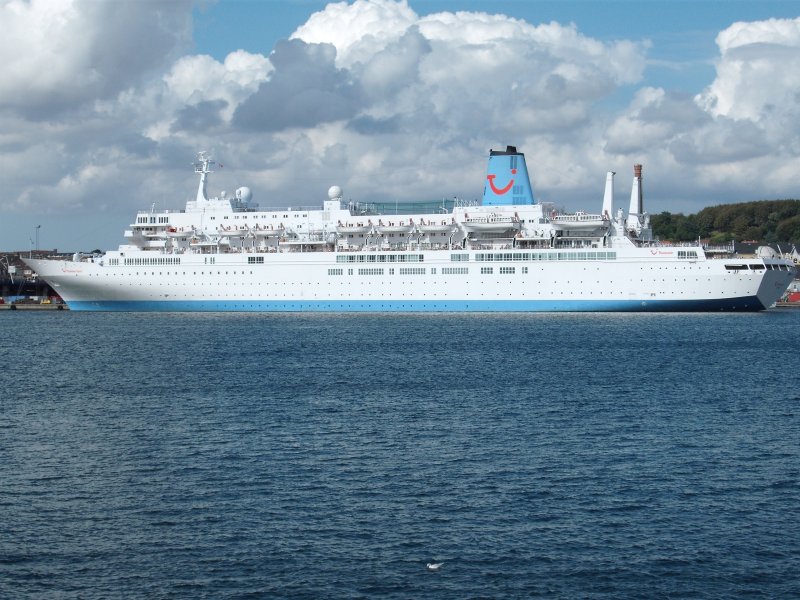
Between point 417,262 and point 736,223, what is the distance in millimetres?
109837

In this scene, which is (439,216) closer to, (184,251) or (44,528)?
(184,251)

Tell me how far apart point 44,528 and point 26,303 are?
91145 millimetres

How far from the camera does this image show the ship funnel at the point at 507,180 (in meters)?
74.1

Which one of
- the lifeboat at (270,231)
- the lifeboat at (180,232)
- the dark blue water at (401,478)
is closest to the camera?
the dark blue water at (401,478)

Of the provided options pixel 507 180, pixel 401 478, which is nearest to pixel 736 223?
pixel 507 180

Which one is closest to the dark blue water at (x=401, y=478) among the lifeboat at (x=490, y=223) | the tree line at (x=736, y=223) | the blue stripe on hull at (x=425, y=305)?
the blue stripe on hull at (x=425, y=305)

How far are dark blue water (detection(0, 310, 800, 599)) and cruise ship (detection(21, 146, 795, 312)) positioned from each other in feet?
76.0

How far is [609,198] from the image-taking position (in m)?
71.1

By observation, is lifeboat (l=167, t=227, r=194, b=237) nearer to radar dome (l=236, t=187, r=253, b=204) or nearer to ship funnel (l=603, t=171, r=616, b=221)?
radar dome (l=236, t=187, r=253, b=204)

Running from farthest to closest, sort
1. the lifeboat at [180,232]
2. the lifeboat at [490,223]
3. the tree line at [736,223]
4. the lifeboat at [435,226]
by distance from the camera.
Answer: the tree line at [736,223] → the lifeboat at [180,232] → the lifeboat at [435,226] → the lifeboat at [490,223]

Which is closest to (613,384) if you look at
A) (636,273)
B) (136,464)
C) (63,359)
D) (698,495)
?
(698,495)

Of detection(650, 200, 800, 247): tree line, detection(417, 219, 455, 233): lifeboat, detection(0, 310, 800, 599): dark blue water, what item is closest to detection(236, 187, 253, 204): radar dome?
detection(417, 219, 455, 233): lifeboat

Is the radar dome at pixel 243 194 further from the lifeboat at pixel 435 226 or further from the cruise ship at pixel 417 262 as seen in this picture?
the lifeboat at pixel 435 226

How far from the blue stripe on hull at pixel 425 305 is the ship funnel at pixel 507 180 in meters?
9.16
